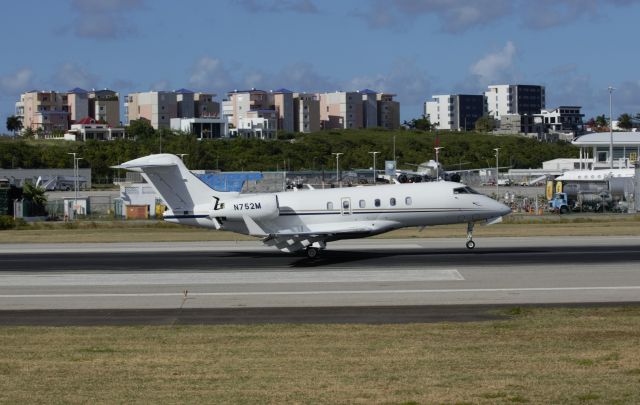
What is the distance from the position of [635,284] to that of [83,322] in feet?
50.2

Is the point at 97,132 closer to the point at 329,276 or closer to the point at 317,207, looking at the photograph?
the point at 317,207

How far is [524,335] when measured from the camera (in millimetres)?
18906

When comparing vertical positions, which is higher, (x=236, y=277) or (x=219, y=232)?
(x=219, y=232)

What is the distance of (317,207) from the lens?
35.2 metres

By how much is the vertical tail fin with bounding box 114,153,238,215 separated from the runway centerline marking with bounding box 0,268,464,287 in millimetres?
4581

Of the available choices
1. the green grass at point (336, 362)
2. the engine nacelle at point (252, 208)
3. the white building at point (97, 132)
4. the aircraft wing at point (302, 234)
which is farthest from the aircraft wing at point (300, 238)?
the white building at point (97, 132)

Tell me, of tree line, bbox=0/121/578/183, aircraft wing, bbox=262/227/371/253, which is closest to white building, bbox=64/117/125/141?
tree line, bbox=0/121/578/183

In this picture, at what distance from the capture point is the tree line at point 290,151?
139500 mm

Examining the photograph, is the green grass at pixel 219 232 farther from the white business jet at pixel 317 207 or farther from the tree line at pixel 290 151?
the tree line at pixel 290 151

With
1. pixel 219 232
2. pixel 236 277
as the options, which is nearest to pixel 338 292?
pixel 236 277

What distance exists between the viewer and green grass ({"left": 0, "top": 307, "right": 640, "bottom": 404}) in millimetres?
13914

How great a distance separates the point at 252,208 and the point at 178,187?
10.6 feet

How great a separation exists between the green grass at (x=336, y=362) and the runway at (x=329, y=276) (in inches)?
147

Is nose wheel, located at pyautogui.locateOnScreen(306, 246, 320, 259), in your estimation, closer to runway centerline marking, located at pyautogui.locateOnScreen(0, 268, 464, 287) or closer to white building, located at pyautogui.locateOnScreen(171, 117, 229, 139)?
runway centerline marking, located at pyautogui.locateOnScreen(0, 268, 464, 287)
